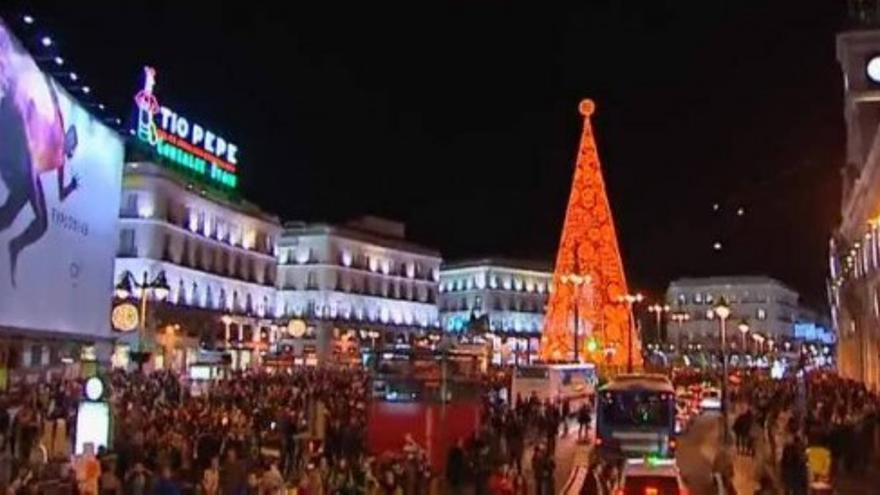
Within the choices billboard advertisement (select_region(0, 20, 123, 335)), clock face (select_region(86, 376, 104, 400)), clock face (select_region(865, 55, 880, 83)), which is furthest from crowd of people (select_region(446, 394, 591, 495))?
clock face (select_region(865, 55, 880, 83))

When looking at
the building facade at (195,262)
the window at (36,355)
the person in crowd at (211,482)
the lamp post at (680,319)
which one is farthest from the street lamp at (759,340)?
the person in crowd at (211,482)

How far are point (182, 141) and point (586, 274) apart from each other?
110ft

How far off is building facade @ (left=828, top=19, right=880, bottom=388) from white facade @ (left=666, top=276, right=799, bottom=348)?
78.6m

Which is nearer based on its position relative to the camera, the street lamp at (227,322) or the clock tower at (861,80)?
the clock tower at (861,80)

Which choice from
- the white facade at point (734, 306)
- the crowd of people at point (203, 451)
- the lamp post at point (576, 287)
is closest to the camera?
the crowd of people at point (203, 451)

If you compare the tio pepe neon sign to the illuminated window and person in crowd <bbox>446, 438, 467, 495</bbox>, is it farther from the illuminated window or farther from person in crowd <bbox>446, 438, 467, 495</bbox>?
person in crowd <bbox>446, 438, 467, 495</bbox>

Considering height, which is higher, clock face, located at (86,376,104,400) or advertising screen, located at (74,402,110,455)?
clock face, located at (86,376,104,400)

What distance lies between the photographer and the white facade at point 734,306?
152 m

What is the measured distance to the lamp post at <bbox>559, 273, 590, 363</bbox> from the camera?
151 ft

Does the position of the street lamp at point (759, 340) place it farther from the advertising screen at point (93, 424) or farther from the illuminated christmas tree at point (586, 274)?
the advertising screen at point (93, 424)

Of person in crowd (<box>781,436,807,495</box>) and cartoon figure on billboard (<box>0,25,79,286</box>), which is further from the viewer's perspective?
cartoon figure on billboard (<box>0,25,79,286</box>)

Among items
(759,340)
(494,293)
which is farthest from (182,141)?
(759,340)

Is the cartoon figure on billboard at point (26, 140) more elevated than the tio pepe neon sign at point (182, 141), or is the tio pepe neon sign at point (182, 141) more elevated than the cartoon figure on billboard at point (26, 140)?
the tio pepe neon sign at point (182, 141)

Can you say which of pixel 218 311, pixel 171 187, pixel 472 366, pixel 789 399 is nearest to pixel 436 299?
pixel 218 311
